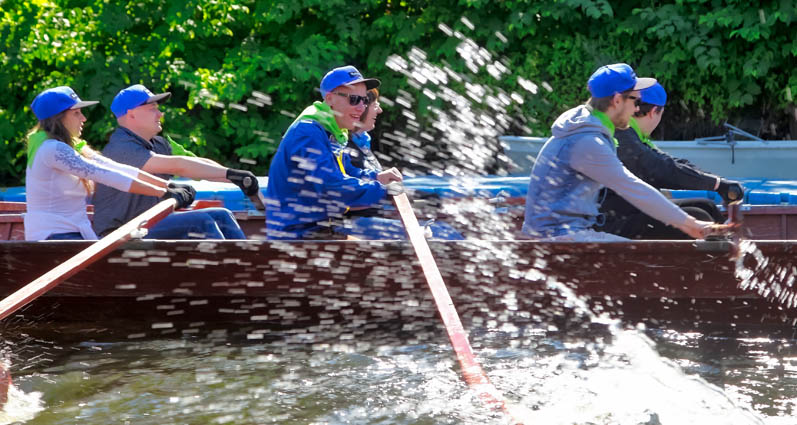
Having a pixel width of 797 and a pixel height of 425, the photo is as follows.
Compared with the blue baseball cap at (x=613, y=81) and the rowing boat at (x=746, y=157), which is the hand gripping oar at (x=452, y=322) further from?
the rowing boat at (x=746, y=157)

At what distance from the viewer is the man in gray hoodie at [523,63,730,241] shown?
205 inches

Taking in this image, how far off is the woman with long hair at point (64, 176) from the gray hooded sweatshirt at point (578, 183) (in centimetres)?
208

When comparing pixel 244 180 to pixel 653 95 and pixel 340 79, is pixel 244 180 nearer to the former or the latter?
pixel 340 79

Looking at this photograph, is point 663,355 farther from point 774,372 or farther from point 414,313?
point 414,313

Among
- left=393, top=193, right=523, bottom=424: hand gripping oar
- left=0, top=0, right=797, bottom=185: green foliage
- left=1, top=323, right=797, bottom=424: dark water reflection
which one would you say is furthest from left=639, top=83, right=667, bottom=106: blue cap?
left=0, top=0, right=797, bottom=185: green foliage

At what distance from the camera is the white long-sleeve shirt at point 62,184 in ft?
18.1

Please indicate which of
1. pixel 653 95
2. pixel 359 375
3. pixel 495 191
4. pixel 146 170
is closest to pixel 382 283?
pixel 359 375

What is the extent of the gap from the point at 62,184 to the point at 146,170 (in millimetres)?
511

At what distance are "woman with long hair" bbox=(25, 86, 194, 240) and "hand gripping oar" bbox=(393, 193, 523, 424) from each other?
1393 mm

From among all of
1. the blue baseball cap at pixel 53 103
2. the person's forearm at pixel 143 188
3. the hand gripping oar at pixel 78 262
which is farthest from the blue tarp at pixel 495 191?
the blue baseball cap at pixel 53 103

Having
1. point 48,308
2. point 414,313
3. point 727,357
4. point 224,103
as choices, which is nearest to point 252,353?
point 414,313

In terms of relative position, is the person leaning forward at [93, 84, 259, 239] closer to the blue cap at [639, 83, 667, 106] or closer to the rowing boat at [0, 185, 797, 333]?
the rowing boat at [0, 185, 797, 333]

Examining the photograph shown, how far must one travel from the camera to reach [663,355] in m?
5.44

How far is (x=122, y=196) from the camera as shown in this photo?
6.06 metres
